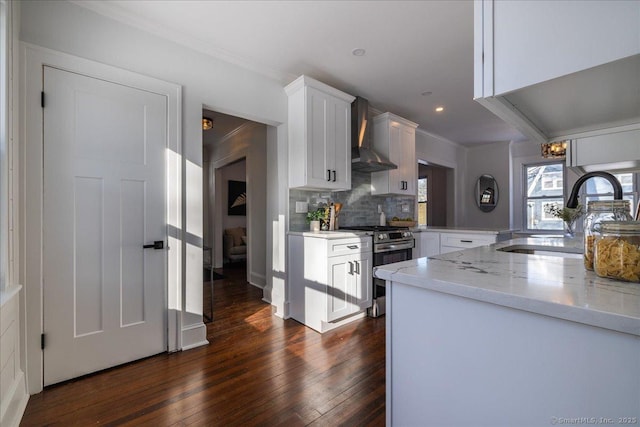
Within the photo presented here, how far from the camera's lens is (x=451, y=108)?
13.2 feet

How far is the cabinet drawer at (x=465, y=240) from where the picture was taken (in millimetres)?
3521

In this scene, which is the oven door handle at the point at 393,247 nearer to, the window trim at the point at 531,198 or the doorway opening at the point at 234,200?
the doorway opening at the point at 234,200

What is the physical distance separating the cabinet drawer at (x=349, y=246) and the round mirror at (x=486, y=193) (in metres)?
3.82

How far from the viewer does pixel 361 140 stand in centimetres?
357

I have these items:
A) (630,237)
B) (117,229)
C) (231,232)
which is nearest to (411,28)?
(630,237)

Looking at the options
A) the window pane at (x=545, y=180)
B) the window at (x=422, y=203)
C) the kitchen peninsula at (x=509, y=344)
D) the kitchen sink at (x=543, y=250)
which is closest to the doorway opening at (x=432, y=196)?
the window at (x=422, y=203)

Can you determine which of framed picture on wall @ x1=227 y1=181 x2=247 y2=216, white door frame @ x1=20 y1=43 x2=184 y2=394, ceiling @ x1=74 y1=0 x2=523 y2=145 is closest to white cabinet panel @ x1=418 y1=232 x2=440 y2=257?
ceiling @ x1=74 y1=0 x2=523 y2=145

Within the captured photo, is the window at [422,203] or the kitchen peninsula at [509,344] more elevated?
the window at [422,203]

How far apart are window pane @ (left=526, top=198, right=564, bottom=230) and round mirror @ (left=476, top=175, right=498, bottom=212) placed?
0.59 m

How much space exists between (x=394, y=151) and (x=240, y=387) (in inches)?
129

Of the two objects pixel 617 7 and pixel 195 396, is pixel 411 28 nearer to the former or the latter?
pixel 617 7

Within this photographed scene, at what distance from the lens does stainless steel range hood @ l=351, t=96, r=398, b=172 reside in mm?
3513

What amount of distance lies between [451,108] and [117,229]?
4.11 meters

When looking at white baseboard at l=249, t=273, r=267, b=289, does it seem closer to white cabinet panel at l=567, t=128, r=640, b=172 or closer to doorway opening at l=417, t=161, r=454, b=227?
white cabinet panel at l=567, t=128, r=640, b=172
